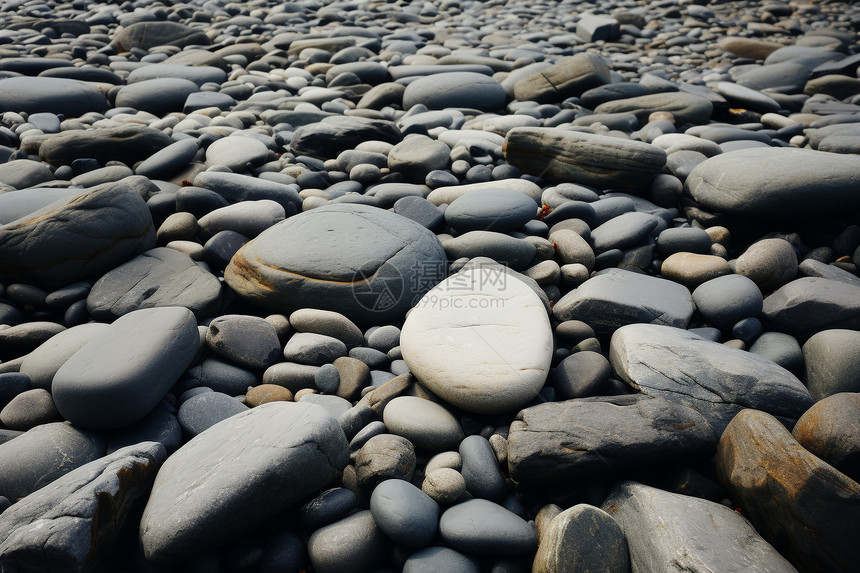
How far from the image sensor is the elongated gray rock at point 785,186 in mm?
2789

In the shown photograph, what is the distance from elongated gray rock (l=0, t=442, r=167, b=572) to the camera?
139 centimetres

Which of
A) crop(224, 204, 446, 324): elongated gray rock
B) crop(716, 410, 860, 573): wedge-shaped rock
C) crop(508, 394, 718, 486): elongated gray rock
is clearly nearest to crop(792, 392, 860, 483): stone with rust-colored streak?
crop(716, 410, 860, 573): wedge-shaped rock

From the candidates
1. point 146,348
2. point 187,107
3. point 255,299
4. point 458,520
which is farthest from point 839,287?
point 187,107

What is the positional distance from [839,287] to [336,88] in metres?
4.83

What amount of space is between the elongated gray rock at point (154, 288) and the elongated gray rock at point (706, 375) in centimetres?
200

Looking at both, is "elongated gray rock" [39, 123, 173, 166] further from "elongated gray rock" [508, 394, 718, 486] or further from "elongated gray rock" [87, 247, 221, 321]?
"elongated gray rock" [508, 394, 718, 486]

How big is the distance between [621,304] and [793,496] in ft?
3.49

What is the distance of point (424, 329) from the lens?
7.25 ft

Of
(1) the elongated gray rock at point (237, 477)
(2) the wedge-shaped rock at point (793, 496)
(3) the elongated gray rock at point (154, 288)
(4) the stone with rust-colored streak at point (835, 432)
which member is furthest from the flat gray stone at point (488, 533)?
(3) the elongated gray rock at point (154, 288)

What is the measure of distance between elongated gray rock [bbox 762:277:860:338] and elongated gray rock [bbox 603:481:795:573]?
1.18 meters

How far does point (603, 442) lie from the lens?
171 centimetres

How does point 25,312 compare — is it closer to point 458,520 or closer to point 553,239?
point 458,520
